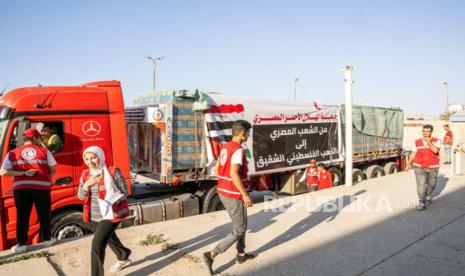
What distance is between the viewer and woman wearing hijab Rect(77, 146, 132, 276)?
3766 millimetres

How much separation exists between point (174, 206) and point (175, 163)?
0.85m

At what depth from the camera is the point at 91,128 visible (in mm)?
6090

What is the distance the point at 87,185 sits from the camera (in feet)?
12.5

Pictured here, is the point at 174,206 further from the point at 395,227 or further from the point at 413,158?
the point at 413,158

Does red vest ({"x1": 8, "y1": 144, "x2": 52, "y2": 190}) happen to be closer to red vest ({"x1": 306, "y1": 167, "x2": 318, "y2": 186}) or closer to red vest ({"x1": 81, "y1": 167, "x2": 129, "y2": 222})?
red vest ({"x1": 81, "y1": 167, "x2": 129, "y2": 222})

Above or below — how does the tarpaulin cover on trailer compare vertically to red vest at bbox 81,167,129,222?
above

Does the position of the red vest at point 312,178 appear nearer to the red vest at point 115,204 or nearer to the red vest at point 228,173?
the red vest at point 228,173

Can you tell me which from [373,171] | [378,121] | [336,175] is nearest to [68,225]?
[336,175]

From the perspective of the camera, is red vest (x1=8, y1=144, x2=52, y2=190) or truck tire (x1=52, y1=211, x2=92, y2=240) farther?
truck tire (x1=52, y1=211, x2=92, y2=240)

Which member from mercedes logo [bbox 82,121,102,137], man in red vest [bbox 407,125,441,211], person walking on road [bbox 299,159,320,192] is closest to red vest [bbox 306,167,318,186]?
person walking on road [bbox 299,159,320,192]

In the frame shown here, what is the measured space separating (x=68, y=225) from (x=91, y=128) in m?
1.61

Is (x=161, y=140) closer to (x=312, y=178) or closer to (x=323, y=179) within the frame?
(x=312, y=178)

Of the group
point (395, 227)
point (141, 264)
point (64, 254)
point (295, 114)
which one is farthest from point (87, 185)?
point (295, 114)

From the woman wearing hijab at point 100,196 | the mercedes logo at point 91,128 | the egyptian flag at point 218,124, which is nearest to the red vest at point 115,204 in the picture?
the woman wearing hijab at point 100,196
